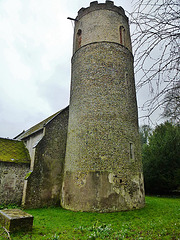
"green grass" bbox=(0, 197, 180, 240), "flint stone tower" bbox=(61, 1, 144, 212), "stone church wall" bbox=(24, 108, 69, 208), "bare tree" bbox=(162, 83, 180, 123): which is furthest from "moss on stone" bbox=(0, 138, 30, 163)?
"bare tree" bbox=(162, 83, 180, 123)

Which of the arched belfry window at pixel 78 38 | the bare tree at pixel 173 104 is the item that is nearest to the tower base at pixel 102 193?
the bare tree at pixel 173 104

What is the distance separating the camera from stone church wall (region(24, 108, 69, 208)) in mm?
11305

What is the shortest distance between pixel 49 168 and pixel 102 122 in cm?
511

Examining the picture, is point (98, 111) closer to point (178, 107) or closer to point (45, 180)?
point (45, 180)

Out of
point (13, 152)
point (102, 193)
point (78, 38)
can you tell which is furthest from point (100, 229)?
point (78, 38)

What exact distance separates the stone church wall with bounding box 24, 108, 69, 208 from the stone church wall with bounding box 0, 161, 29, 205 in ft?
5.12

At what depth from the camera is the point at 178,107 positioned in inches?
139

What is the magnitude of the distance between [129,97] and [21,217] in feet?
31.6

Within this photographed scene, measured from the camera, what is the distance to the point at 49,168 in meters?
12.4

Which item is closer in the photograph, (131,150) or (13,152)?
(131,150)

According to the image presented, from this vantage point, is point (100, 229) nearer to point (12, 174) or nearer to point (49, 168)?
point (49, 168)

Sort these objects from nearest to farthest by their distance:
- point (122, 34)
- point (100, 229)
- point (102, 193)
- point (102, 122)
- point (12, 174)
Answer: point (100, 229) < point (102, 193) < point (102, 122) < point (12, 174) < point (122, 34)

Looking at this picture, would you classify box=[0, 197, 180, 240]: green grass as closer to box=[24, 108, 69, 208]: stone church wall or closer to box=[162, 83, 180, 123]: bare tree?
box=[24, 108, 69, 208]: stone church wall

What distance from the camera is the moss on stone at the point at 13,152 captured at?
496 inches
